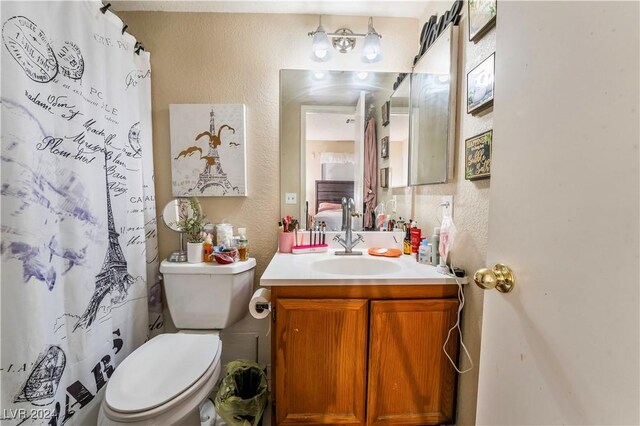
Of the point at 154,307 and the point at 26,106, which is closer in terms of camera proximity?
the point at 26,106

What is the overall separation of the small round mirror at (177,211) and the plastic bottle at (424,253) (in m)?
1.18

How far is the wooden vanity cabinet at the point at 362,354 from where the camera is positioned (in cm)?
99

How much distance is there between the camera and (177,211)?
1.45 metres

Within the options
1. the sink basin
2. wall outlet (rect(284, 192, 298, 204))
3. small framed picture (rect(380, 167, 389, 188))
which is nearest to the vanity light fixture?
small framed picture (rect(380, 167, 389, 188))

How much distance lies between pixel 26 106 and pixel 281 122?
0.99 metres

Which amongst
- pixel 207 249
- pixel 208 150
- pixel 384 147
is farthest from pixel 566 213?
pixel 208 150

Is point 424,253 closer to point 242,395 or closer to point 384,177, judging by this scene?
point 384,177

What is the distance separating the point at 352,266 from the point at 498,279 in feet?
2.72

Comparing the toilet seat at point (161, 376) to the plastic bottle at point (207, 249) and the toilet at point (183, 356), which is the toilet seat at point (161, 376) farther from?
the plastic bottle at point (207, 249)

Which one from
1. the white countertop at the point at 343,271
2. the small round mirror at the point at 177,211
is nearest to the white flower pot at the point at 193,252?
the small round mirror at the point at 177,211

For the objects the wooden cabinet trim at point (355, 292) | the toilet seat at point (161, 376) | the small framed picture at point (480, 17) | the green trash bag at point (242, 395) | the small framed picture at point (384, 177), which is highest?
the small framed picture at point (480, 17)

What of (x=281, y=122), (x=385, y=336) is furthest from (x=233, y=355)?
(x=281, y=122)

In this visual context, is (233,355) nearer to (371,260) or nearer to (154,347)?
(154,347)

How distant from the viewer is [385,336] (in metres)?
1.00
